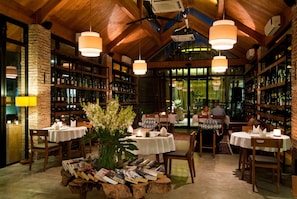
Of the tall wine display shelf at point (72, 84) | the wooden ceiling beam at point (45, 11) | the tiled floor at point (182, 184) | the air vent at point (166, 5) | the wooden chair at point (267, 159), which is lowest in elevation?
the tiled floor at point (182, 184)

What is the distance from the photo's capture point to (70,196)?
4.19m

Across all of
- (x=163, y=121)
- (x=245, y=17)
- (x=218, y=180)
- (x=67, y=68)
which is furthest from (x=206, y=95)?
(x=218, y=180)

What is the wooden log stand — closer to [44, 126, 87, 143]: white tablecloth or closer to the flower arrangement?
the flower arrangement

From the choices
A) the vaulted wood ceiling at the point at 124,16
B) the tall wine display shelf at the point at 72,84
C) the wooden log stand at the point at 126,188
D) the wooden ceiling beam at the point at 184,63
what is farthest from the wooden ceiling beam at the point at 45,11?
the wooden ceiling beam at the point at 184,63

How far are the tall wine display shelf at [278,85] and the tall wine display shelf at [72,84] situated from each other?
5022 millimetres

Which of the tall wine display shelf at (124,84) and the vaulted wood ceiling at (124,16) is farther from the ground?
the vaulted wood ceiling at (124,16)

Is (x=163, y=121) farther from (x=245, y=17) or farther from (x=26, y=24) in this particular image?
(x=26, y=24)

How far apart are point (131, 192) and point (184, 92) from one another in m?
12.5

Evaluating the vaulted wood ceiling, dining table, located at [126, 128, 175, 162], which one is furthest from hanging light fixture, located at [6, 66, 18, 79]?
dining table, located at [126, 128, 175, 162]

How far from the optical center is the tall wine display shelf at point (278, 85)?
6.05 m

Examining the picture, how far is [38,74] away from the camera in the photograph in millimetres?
6777

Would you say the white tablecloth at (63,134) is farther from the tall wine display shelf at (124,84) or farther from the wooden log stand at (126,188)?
the tall wine display shelf at (124,84)

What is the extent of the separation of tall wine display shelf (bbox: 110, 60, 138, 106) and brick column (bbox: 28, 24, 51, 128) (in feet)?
14.6

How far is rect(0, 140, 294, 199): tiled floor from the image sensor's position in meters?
4.24
